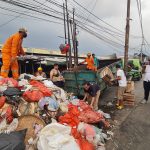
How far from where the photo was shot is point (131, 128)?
838 centimetres

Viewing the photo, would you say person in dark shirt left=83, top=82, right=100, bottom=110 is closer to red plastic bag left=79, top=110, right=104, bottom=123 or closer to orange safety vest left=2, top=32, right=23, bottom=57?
red plastic bag left=79, top=110, right=104, bottom=123

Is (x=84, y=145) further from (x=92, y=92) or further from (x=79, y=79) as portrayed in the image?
(x=79, y=79)

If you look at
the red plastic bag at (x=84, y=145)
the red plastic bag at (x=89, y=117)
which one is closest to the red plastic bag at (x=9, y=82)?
the red plastic bag at (x=89, y=117)

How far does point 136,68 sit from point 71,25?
6.49 m

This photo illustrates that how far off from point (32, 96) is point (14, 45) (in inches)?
80.2

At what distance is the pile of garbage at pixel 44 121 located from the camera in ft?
19.1

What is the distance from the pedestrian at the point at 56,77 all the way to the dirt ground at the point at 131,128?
88.7 inches

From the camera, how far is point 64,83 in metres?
12.8

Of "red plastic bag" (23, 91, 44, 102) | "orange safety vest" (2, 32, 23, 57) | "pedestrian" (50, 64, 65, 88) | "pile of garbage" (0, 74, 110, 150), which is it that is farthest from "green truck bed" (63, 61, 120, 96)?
"red plastic bag" (23, 91, 44, 102)

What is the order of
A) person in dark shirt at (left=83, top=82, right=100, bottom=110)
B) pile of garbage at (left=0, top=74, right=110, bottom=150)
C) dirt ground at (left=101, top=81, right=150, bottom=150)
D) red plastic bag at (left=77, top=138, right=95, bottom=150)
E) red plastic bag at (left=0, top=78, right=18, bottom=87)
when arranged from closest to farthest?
pile of garbage at (left=0, top=74, right=110, bottom=150), red plastic bag at (left=77, top=138, right=95, bottom=150), dirt ground at (left=101, top=81, right=150, bottom=150), red plastic bag at (left=0, top=78, right=18, bottom=87), person in dark shirt at (left=83, top=82, right=100, bottom=110)

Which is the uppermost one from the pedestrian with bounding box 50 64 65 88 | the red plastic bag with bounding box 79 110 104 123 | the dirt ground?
the pedestrian with bounding box 50 64 65 88

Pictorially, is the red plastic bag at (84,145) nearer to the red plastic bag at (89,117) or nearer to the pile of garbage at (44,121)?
the pile of garbage at (44,121)

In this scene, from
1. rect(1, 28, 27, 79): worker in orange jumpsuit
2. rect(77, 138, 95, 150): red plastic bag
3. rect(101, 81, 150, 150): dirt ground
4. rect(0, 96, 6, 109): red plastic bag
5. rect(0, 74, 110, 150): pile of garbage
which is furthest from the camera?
rect(1, 28, 27, 79): worker in orange jumpsuit

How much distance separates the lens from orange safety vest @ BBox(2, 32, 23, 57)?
905 centimetres
